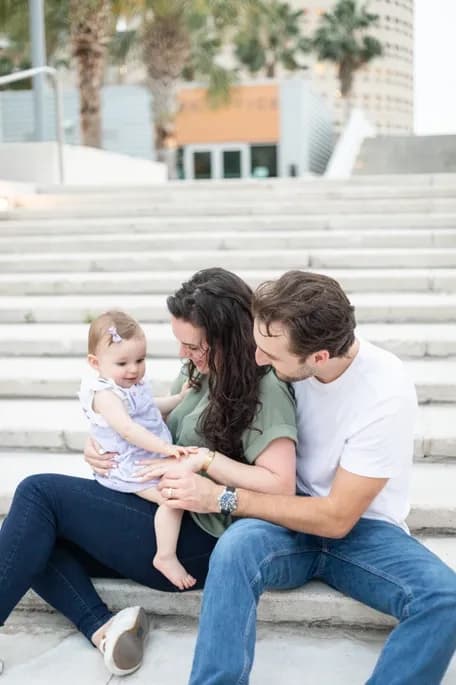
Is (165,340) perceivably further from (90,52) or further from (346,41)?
(346,41)

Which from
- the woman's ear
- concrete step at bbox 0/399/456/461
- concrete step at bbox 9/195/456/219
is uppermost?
concrete step at bbox 9/195/456/219

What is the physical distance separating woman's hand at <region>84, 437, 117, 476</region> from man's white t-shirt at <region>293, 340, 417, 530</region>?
0.60 metres

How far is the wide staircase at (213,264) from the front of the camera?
2.87 metres

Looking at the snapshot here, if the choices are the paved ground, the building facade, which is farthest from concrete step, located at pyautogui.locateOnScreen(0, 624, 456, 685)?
the building facade

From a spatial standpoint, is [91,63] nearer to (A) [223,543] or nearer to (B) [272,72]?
(A) [223,543]

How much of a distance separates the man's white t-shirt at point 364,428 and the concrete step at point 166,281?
2.70 meters

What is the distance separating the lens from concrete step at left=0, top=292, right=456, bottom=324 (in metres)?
4.37

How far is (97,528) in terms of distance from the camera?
90.4 inches

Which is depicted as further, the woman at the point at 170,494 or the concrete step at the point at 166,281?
the concrete step at the point at 166,281

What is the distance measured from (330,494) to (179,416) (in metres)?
0.67

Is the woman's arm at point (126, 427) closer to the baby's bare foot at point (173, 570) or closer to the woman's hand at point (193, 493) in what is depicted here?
the woman's hand at point (193, 493)

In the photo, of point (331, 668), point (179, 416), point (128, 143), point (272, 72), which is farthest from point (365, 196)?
point (272, 72)

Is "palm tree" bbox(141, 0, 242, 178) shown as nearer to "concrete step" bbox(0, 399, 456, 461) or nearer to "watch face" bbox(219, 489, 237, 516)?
"concrete step" bbox(0, 399, 456, 461)

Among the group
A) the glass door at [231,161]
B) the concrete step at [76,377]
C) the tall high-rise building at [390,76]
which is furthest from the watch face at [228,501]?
the tall high-rise building at [390,76]
